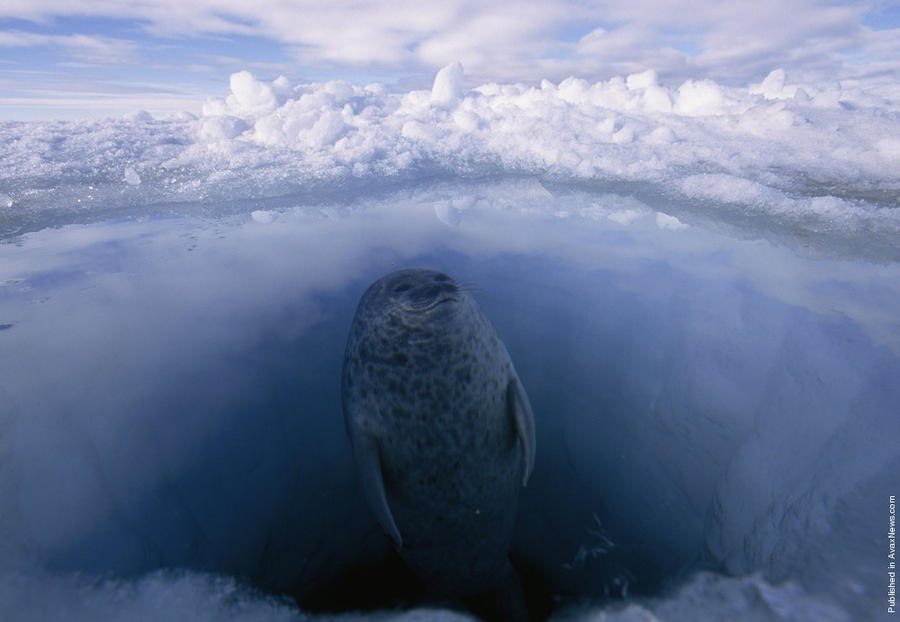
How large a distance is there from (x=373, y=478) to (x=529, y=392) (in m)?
2.06

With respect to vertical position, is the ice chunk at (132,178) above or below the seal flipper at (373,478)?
above

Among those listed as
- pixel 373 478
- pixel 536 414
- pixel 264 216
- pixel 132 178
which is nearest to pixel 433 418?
pixel 373 478

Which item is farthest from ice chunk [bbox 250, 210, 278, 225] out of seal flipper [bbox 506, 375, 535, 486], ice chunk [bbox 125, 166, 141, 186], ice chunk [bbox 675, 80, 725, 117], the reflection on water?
ice chunk [bbox 675, 80, 725, 117]

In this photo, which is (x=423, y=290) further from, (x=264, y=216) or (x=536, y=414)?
(x=264, y=216)

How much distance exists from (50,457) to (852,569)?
184 inches

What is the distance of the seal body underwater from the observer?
2.35 meters

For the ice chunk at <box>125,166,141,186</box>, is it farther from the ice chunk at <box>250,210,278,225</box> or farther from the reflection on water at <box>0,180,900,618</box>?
the reflection on water at <box>0,180,900,618</box>

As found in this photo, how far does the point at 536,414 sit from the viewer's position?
389cm

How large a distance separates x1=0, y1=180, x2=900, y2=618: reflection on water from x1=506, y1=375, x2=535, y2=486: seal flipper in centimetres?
98

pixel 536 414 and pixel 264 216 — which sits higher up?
pixel 264 216

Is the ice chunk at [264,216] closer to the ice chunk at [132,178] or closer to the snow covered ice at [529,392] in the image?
the snow covered ice at [529,392]

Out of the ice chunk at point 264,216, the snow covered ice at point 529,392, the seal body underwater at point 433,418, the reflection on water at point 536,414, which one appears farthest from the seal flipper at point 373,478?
the ice chunk at point 264,216

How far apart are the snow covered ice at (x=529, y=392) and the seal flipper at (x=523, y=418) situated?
877mm

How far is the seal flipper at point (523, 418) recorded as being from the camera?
245 centimetres
